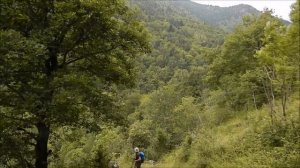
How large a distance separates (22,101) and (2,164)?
7.42 ft

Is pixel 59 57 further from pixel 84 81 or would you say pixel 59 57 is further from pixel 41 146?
pixel 41 146

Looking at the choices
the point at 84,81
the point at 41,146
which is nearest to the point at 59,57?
the point at 84,81

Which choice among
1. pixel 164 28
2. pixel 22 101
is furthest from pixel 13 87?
pixel 164 28

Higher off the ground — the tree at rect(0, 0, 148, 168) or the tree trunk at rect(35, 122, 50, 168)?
the tree at rect(0, 0, 148, 168)

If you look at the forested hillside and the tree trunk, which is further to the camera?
the tree trunk

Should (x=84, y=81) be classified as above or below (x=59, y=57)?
below

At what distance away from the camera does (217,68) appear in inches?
1403

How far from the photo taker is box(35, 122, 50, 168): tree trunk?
465 inches

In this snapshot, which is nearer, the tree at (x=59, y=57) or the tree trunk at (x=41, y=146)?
the tree at (x=59, y=57)

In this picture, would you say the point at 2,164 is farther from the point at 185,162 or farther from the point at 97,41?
the point at 185,162

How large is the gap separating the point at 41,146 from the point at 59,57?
314 centimetres

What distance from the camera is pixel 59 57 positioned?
13055 mm

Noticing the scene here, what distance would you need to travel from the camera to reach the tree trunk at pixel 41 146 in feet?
38.8

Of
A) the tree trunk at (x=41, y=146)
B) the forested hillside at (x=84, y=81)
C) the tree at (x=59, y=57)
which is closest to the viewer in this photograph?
the tree at (x=59, y=57)
